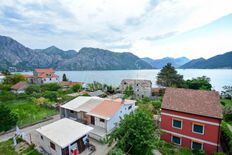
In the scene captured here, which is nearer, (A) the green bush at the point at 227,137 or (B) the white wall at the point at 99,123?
(A) the green bush at the point at 227,137

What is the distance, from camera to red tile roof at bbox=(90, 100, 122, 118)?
771 inches

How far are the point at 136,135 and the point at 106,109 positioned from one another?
27.4ft

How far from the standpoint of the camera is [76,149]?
14.8 metres

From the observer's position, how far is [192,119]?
16.3m

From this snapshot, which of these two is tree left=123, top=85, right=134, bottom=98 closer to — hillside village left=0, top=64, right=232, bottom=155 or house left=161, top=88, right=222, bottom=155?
hillside village left=0, top=64, right=232, bottom=155

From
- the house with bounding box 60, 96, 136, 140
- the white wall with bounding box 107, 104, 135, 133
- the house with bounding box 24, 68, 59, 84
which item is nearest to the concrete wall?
the white wall with bounding box 107, 104, 135, 133

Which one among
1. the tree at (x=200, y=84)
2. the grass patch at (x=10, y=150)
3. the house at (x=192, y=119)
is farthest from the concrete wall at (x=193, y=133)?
the tree at (x=200, y=84)

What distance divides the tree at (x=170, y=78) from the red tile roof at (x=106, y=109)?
39.4m

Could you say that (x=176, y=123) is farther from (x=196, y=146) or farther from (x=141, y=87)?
(x=141, y=87)

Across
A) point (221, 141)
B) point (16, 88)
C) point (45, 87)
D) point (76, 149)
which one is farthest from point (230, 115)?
point (16, 88)

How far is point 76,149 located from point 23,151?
682cm

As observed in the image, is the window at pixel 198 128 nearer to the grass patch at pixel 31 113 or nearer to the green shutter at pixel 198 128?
the green shutter at pixel 198 128

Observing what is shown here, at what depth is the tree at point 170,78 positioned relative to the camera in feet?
179

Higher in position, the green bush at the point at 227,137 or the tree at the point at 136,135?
the tree at the point at 136,135
